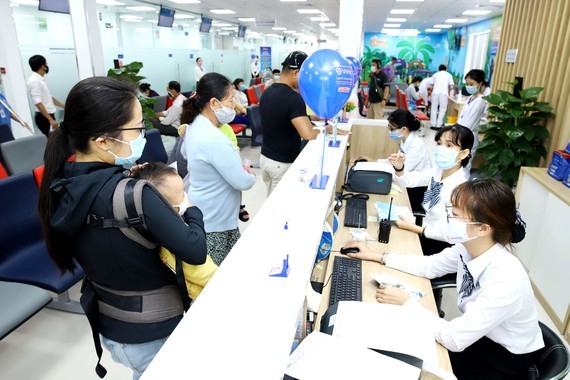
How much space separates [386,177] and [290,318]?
206 centimetres

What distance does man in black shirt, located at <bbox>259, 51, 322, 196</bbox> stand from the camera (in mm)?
2812

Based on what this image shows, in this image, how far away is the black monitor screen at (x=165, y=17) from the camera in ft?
Answer: 33.6

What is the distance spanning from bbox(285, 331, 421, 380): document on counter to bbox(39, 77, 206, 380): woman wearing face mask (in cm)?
41

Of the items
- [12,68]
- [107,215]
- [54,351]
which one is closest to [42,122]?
[12,68]

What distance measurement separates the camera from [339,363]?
3.47 ft

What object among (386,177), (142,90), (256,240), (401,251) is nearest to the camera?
(256,240)

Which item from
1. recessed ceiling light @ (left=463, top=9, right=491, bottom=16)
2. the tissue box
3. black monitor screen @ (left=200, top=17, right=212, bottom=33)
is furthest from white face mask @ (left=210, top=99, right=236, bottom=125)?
black monitor screen @ (left=200, top=17, right=212, bottom=33)

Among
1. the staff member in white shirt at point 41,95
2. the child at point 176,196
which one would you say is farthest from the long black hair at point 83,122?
the staff member in white shirt at point 41,95

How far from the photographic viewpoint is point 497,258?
1.46m

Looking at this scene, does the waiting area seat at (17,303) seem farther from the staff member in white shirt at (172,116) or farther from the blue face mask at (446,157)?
the staff member in white shirt at (172,116)

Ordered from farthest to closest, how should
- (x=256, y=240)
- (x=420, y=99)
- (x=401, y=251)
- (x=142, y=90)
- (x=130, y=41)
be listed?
(x=420, y=99), (x=130, y=41), (x=142, y=90), (x=401, y=251), (x=256, y=240)

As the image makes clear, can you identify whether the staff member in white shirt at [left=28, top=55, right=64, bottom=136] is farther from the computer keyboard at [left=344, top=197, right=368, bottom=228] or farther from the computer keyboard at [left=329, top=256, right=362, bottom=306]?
the computer keyboard at [left=329, top=256, right=362, bottom=306]

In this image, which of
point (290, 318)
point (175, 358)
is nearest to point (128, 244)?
point (175, 358)

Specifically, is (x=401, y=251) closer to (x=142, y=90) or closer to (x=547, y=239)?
(x=547, y=239)
